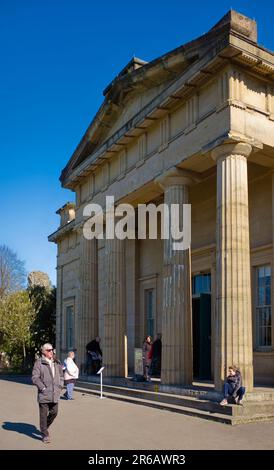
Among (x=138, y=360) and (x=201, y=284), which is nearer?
(x=138, y=360)

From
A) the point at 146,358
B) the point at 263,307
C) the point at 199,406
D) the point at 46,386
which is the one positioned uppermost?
the point at 263,307

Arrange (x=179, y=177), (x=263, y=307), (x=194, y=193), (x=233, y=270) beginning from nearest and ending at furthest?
1. (x=233, y=270)
2. (x=179, y=177)
3. (x=263, y=307)
4. (x=194, y=193)

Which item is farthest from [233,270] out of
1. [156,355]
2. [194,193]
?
[156,355]

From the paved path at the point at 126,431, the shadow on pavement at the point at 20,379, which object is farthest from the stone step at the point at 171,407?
the shadow on pavement at the point at 20,379

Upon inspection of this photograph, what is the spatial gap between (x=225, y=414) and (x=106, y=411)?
3438mm

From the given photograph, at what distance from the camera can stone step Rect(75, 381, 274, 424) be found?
1105 cm

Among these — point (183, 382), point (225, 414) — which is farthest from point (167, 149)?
point (225, 414)

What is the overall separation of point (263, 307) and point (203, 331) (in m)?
2.92

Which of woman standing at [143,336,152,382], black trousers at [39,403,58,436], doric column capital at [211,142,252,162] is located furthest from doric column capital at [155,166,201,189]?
black trousers at [39,403,58,436]

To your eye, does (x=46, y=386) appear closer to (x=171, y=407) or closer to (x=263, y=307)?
(x=171, y=407)

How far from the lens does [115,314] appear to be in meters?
19.1

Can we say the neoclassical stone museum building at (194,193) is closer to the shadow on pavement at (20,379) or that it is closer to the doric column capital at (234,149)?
the doric column capital at (234,149)

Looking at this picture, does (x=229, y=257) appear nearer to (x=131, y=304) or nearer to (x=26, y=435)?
(x=26, y=435)
